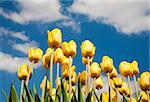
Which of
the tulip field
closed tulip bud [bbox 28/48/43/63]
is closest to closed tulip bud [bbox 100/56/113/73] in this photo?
the tulip field

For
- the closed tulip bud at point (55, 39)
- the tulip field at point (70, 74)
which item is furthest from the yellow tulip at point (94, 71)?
the closed tulip bud at point (55, 39)

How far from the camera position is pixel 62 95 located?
85.8 inches

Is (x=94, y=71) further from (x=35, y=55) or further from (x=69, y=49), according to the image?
(x=35, y=55)

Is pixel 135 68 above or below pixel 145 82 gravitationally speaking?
above

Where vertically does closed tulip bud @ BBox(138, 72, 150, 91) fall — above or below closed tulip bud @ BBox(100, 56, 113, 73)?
below

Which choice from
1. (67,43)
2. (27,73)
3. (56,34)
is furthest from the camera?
(67,43)

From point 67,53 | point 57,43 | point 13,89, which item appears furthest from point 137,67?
point 13,89

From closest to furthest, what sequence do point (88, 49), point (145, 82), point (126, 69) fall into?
point (145, 82), point (88, 49), point (126, 69)

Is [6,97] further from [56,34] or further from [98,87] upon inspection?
[98,87]

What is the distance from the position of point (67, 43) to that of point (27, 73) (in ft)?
1.40

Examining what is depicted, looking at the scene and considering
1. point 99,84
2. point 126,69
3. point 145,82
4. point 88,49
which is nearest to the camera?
point 145,82

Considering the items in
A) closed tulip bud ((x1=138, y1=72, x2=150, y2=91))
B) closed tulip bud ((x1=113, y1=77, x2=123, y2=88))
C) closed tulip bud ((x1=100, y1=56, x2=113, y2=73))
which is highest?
closed tulip bud ((x1=100, y1=56, x2=113, y2=73))

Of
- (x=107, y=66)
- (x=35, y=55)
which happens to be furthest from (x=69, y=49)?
(x=107, y=66)

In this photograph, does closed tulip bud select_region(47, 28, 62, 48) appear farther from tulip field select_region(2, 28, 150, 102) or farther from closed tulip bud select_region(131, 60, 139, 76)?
closed tulip bud select_region(131, 60, 139, 76)
